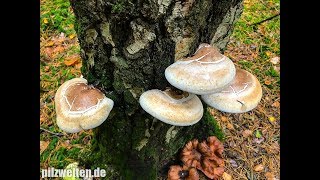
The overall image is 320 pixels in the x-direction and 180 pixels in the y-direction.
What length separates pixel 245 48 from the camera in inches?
212

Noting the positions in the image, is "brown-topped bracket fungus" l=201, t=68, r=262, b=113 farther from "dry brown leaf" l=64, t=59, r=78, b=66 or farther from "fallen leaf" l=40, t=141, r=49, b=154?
"dry brown leaf" l=64, t=59, r=78, b=66

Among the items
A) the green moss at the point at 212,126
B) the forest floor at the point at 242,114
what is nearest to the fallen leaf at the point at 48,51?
the forest floor at the point at 242,114

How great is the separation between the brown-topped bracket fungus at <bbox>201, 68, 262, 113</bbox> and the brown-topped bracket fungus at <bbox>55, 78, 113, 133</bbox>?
833 millimetres

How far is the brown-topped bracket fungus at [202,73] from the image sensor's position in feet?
7.26

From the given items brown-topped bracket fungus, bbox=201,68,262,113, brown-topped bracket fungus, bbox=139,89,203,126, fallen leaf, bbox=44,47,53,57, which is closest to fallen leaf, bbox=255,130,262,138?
brown-topped bracket fungus, bbox=201,68,262,113

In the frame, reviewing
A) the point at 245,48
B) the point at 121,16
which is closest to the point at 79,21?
the point at 121,16

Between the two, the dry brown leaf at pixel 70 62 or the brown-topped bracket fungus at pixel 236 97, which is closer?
the brown-topped bracket fungus at pixel 236 97

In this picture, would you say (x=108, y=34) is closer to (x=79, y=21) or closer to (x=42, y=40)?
(x=79, y=21)

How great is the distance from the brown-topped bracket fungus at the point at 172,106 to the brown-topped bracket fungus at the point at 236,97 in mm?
139

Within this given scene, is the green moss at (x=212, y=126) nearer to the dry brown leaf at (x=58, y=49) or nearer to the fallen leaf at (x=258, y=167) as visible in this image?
the fallen leaf at (x=258, y=167)

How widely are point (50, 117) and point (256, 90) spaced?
269 centimetres

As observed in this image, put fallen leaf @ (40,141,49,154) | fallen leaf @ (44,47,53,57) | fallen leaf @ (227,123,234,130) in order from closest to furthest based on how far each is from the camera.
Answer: fallen leaf @ (40,141,49,154) → fallen leaf @ (227,123,234,130) → fallen leaf @ (44,47,53,57)

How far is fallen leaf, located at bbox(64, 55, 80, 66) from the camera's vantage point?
4.81m

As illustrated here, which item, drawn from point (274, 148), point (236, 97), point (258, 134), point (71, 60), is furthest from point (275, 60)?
point (71, 60)
